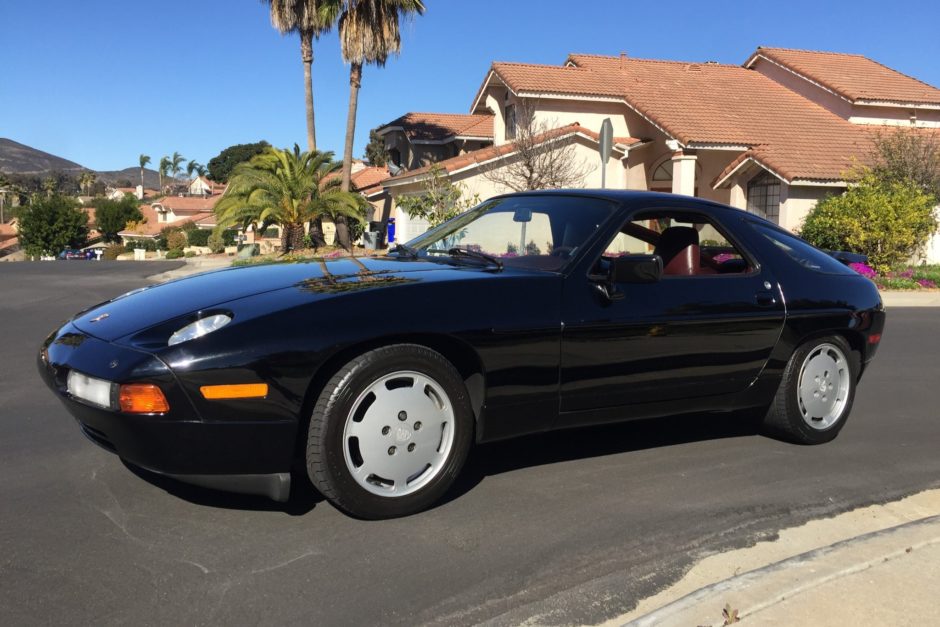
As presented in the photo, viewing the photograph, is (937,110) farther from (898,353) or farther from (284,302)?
(284,302)

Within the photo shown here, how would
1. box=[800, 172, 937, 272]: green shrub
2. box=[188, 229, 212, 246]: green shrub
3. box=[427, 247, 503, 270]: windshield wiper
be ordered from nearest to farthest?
box=[427, 247, 503, 270]: windshield wiper < box=[800, 172, 937, 272]: green shrub < box=[188, 229, 212, 246]: green shrub

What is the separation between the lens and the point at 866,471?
15.2 ft

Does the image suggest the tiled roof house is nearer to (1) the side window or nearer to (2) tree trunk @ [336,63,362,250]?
(2) tree trunk @ [336,63,362,250]

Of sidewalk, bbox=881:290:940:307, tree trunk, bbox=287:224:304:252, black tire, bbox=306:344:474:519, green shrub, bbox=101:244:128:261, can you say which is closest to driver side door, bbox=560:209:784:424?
black tire, bbox=306:344:474:519

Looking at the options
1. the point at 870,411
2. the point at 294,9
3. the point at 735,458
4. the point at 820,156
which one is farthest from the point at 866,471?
the point at 294,9

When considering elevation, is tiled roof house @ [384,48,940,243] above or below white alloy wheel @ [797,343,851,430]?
above

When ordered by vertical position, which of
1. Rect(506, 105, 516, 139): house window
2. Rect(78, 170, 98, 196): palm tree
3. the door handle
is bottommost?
the door handle

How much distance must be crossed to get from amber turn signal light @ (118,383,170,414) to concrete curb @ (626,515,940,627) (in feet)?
6.26

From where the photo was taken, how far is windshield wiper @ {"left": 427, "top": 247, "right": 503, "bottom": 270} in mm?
4225

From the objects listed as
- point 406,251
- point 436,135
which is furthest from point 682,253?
point 436,135

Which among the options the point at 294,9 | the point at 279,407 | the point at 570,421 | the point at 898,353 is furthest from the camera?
the point at 294,9

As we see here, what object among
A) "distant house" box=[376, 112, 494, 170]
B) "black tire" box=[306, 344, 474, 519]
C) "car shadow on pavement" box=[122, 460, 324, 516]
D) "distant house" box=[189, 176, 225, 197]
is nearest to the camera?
"black tire" box=[306, 344, 474, 519]

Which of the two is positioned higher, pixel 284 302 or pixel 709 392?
pixel 284 302

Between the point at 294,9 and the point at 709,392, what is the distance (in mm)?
28668
